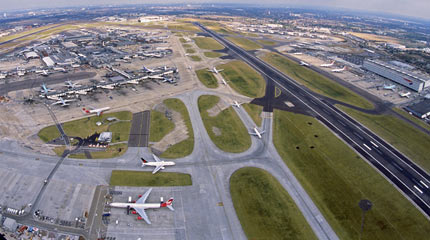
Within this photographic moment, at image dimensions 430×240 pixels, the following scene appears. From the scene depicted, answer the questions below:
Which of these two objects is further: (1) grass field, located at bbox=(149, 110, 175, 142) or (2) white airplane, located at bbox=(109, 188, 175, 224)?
(1) grass field, located at bbox=(149, 110, 175, 142)

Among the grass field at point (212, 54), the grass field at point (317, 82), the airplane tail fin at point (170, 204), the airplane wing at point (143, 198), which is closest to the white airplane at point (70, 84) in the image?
the airplane wing at point (143, 198)

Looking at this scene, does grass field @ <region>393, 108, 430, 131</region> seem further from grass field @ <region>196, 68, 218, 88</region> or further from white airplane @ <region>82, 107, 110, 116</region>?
white airplane @ <region>82, 107, 110, 116</region>

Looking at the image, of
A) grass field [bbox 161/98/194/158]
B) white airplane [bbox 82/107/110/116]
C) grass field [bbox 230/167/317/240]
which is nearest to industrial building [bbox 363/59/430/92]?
grass field [bbox 230/167/317/240]

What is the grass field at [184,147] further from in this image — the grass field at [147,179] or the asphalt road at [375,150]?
the asphalt road at [375,150]

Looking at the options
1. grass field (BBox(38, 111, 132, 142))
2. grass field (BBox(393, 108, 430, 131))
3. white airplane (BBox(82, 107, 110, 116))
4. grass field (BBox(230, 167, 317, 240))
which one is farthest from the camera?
white airplane (BBox(82, 107, 110, 116))

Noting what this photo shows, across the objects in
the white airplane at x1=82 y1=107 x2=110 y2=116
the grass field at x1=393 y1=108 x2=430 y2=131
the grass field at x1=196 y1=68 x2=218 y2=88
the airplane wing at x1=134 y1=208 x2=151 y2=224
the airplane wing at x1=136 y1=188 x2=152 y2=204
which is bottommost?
the airplane wing at x1=134 y1=208 x2=151 y2=224

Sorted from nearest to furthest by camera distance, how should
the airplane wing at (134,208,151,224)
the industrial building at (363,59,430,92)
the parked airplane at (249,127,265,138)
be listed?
the airplane wing at (134,208,151,224) < the parked airplane at (249,127,265,138) < the industrial building at (363,59,430,92)
